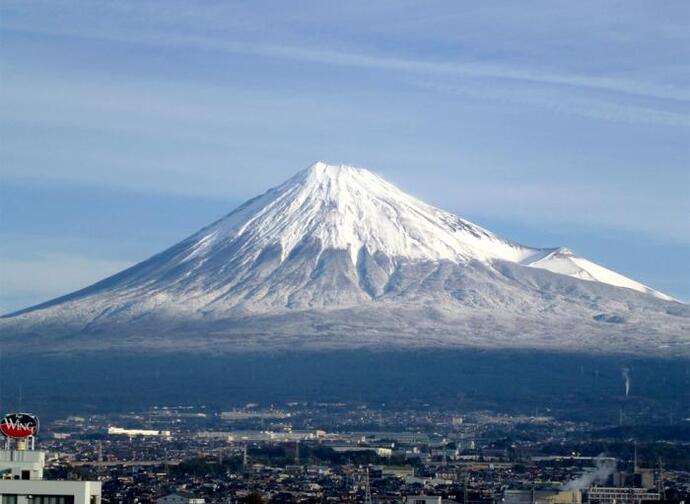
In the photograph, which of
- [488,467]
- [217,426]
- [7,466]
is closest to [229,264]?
[217,426]

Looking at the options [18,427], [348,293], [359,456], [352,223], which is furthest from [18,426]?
[352,223]

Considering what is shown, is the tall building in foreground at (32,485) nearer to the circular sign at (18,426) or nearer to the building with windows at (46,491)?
the building with windows at (46,491)

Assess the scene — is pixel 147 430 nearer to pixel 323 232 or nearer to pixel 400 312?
pixel 400 312

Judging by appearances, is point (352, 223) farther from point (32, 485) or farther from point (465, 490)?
point (32, 485)

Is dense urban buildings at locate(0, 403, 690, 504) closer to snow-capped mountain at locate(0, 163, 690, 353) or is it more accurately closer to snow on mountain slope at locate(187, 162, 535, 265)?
snow-capped mountain at locate(0, 163, 690, 353)

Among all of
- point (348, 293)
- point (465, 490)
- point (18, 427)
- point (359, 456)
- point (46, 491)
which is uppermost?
point (348, 293)

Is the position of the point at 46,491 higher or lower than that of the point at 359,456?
lower

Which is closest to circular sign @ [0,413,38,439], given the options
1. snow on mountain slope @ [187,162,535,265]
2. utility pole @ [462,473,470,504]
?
utility pole @ [462,473,470,504]
